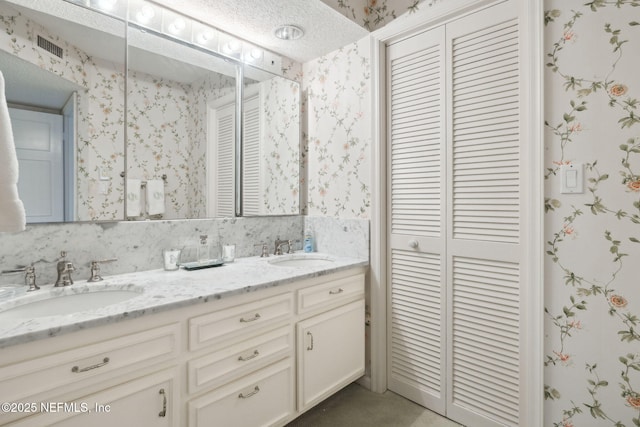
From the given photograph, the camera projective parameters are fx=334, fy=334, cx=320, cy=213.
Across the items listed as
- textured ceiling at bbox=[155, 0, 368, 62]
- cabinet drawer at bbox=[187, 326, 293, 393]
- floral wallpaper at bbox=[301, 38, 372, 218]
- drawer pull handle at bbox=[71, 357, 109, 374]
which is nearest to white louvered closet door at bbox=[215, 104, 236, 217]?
textured ceiling at bbox=[155, 0, 368, 62]

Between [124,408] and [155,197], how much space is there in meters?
1.00

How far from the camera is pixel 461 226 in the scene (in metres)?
1.75

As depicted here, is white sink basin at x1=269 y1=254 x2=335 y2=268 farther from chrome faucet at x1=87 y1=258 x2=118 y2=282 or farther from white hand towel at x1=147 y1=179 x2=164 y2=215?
chrome faucet at x1=87 y1=258 x2=118 y2=282

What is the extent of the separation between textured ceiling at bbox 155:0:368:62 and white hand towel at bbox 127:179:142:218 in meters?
0.95

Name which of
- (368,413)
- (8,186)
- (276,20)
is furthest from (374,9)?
(368,413)

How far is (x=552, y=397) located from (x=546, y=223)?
764mm

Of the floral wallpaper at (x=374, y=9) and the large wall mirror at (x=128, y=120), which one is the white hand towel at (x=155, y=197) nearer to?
the large wall mirror at (x=128, y=120)

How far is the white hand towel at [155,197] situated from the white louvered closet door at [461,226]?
1.31m

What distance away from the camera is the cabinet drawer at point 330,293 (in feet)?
5.51

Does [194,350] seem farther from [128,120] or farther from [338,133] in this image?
[338,133]

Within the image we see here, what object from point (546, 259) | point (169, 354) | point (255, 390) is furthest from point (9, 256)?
point (546, 259)

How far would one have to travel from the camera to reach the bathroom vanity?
938 millimetres

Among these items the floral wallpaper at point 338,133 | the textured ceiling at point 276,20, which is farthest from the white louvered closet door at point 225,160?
the floral wallpaper at point 338,133

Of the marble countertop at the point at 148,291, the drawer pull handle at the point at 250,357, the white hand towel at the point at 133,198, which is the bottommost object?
the drawer pull handle at the point at 250,357
